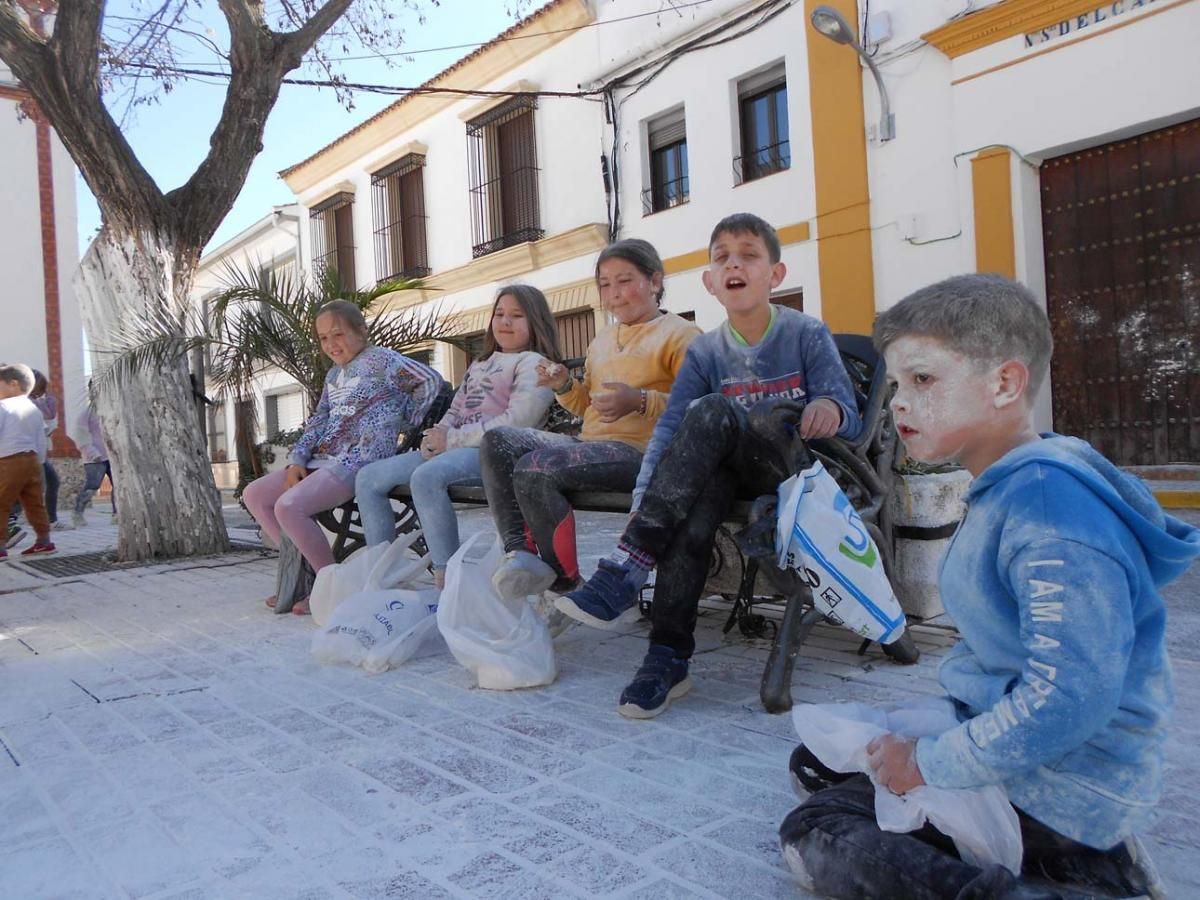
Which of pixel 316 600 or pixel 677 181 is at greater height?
pixel 677 181

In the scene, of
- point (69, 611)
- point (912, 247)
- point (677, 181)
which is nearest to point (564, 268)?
point (677, 181)

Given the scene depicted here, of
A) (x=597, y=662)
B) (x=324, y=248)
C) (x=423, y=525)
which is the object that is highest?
(x=324, y=248)

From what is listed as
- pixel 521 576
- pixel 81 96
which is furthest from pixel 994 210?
pixel 81 96

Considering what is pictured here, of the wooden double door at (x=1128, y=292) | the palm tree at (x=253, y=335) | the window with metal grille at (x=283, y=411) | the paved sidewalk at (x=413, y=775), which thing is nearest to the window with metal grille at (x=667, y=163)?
the wooden double door at (x=1128, y=292)

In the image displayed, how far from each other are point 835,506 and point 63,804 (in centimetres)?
184

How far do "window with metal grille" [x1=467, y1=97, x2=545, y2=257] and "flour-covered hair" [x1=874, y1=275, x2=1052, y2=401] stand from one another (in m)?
12.5

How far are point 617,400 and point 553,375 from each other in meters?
0.47

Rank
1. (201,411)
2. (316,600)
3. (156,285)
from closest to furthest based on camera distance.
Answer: (316,600), (156,285), (201,411)

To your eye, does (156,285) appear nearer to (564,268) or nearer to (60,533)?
(60,533)

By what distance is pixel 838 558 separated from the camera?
211 centimetres

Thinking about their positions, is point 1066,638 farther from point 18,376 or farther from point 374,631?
point 18,376

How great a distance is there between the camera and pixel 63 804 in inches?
77.0

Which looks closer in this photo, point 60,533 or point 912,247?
point 912,247

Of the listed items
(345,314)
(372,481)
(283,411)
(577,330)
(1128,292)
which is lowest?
(372,481)
